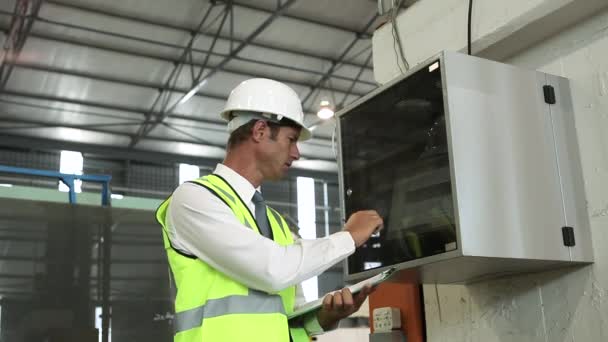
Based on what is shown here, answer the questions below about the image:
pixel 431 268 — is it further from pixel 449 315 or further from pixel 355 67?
pixel 355 67

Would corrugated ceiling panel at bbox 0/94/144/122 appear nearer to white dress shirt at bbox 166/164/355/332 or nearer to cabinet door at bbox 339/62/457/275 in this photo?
cabinet door at bbox 339/62/457/275

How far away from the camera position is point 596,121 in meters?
2.27

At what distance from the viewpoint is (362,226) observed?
76.5 inches

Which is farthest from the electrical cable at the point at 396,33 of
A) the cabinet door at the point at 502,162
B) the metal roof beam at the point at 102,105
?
the metal roof beam at the point at 102,105

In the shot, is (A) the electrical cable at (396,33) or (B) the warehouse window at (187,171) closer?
(A) the electrical cable at (396,33)

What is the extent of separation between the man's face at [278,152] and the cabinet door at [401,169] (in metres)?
0.49

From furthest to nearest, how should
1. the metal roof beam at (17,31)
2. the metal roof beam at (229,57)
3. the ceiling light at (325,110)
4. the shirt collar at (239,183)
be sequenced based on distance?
the ceiling light at (325,110) < the metal roof beam at (229,57) < the metal roof beam at (17,31) < the shirt collar at (239,183)

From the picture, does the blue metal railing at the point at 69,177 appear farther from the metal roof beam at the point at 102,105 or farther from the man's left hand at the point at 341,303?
the metal roof beam at the point at 102,105

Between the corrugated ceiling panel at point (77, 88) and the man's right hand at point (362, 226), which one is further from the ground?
the corrugated ceiling panel at point (77, 88)

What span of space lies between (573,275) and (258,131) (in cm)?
120

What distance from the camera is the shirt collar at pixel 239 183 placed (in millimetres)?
2008

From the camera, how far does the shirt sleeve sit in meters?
1.71

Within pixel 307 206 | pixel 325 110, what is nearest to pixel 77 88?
pixel 325 110

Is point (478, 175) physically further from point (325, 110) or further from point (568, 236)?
point (325, 110)
